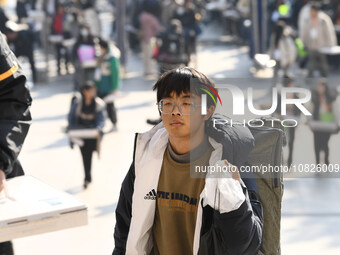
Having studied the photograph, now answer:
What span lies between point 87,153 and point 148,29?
919 centimetres

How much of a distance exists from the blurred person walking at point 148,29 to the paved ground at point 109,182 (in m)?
1.67

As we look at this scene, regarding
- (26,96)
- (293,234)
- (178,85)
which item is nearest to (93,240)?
(293,234)

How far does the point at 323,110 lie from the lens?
27.3ft

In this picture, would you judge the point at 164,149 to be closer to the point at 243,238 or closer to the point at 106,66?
the point at 243,238

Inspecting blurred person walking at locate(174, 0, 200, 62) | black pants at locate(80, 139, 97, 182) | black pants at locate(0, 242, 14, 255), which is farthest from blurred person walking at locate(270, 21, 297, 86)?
black pants at locate(0, 242, 14, 255)

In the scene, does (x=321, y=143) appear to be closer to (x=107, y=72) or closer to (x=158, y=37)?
(x=107, y=72)

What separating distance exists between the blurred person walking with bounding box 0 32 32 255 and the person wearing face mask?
27.5 feet

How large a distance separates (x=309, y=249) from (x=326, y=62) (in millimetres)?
9958

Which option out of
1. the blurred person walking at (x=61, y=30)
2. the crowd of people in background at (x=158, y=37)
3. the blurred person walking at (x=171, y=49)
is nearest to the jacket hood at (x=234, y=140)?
the crowd of people in background at (x=158, y=37)

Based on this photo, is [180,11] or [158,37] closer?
[158,37]

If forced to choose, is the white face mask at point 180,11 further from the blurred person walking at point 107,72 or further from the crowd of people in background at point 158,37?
the blurred person walking at point 107,72

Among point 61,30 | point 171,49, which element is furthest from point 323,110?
point 61,30

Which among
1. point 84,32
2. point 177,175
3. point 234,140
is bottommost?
point 84,32

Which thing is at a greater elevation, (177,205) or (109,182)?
(177,205)
